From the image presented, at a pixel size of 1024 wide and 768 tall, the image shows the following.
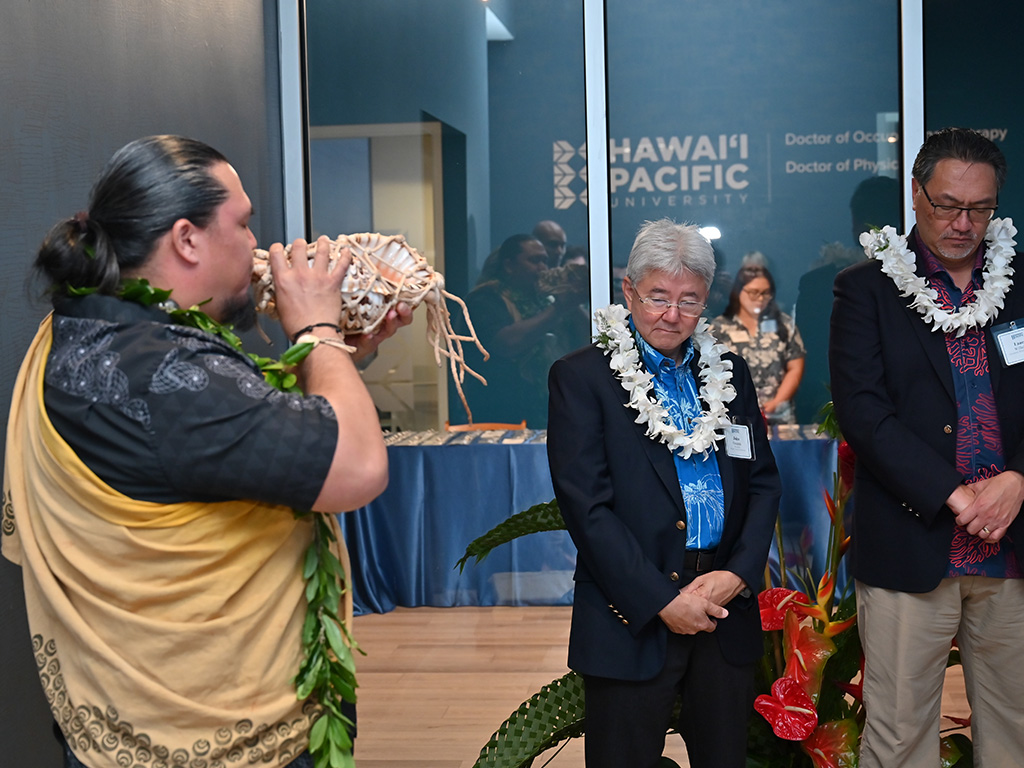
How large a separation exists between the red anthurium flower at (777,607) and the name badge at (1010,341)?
2.45 ft

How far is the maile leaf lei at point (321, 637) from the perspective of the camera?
1.38m

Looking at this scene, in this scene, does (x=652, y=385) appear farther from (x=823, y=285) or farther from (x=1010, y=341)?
(x=823, y=285)

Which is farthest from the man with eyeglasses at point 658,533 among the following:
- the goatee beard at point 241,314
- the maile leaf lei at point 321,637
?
the goatee beard at point 241,314

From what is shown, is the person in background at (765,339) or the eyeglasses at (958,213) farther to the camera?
the person in background at (765,339)

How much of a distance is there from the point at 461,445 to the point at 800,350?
1.85 m

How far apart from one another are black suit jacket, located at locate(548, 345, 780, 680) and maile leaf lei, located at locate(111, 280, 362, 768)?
654 millimetres

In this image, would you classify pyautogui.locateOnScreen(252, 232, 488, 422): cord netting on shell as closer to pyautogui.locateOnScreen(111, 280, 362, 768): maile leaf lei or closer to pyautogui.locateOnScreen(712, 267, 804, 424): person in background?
pyautogui.locateOnScreen(111, 280, 362, 768): maile leaf lei

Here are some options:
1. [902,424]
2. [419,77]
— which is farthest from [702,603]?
[419,77]

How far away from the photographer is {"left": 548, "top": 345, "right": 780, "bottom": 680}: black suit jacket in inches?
76.9

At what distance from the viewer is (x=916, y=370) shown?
7.50 ft

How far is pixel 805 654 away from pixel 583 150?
3373mm

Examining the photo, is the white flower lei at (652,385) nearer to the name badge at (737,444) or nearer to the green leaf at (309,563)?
the name badge at (737,444)

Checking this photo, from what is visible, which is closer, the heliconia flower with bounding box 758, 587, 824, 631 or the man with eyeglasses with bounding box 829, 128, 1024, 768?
the man with eyeglasses with bounding box 829, 128, 1024, 768

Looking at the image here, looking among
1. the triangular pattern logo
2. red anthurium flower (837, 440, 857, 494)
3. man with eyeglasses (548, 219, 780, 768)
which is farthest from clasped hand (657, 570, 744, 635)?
the triangular pattern logo
